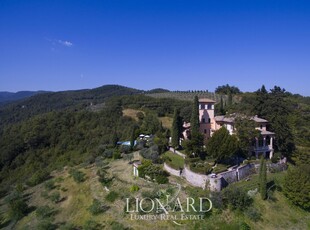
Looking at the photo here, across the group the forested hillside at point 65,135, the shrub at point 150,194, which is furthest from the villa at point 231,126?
the forested hillside at point 65,135

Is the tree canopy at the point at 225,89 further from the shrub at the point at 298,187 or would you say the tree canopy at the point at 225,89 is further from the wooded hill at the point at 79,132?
the shrub at the point at 298,187

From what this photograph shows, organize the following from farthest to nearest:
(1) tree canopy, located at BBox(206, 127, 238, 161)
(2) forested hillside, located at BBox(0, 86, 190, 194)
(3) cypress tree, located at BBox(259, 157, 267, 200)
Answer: (2) forested hillside, located at BBox(0, 86, 190, 194) → (1) tree canopy, located at BBox(206, 127, 238, 161) → (3) cypress tree, located at BBox(259, 157, 267, 200)

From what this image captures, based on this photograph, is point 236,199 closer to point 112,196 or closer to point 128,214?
point 128,214

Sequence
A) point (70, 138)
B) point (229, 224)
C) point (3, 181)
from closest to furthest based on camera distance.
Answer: point (229, 224)
point (3, 181)
point (70, 138)

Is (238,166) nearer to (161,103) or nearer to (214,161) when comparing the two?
(214,161)

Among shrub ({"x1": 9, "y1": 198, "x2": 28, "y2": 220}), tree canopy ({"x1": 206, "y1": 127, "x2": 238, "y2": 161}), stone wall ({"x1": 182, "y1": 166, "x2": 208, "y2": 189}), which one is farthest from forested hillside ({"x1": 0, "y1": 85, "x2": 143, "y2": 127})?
tree canopy ({"x1": 206, "y1": 127, "x2": 238, "y2": 161})

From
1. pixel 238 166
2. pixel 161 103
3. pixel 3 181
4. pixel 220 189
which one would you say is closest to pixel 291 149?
pixel 238 166

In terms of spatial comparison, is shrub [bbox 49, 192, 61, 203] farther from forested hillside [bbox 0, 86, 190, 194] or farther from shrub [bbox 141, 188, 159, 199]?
forested hillside [bbox 0, 86, 190, 194]
